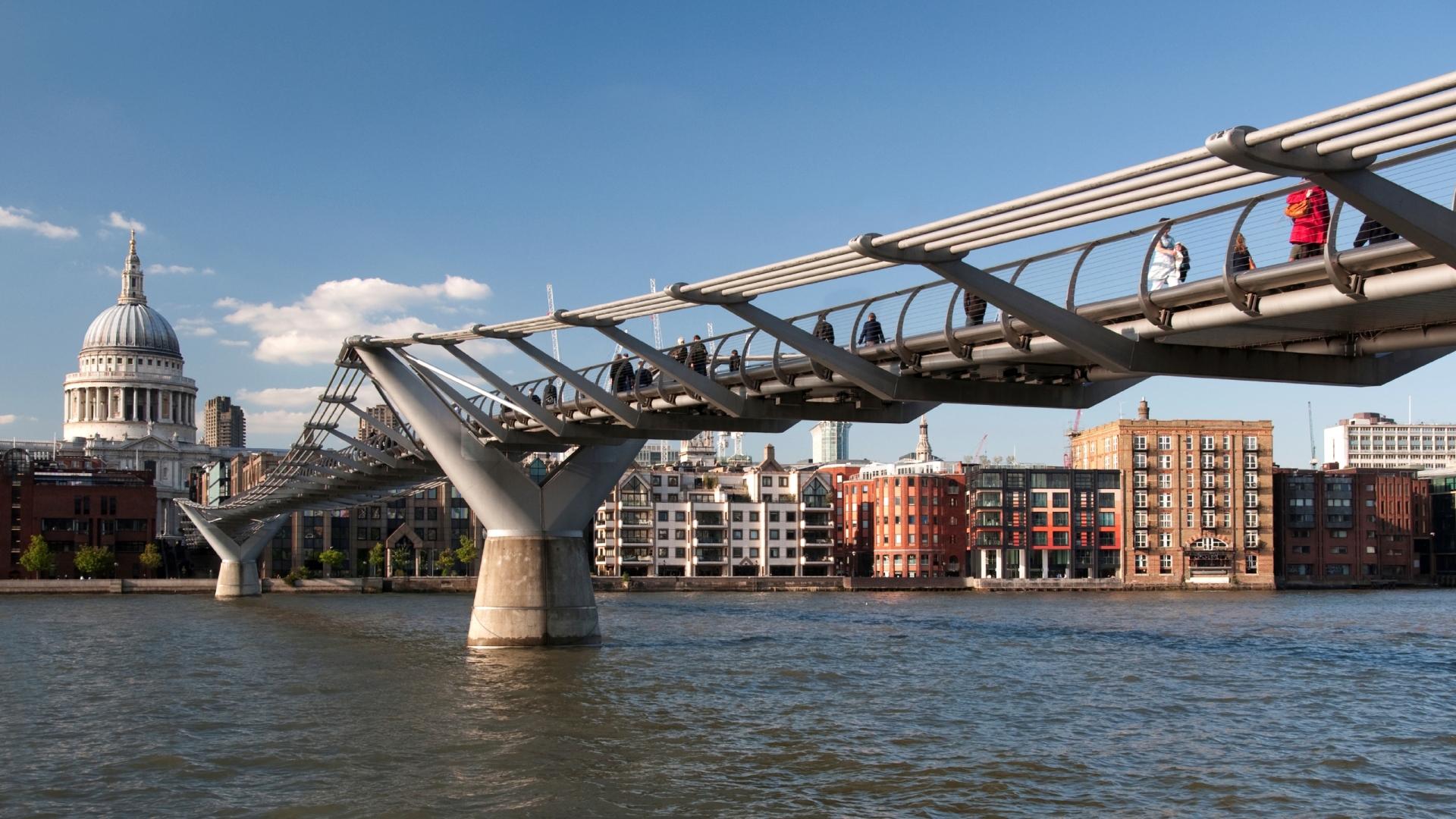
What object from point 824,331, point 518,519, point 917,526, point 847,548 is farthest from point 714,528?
point 824,331

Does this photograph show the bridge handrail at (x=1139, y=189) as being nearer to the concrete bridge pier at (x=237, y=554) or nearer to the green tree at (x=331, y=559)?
the concrete bridge pier at (x=237, y=554)

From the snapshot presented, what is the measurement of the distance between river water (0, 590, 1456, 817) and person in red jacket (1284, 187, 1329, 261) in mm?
7211

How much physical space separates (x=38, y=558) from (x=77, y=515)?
9284 mm

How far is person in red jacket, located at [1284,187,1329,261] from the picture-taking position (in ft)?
55.7

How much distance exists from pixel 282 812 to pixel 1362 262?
14943 mm

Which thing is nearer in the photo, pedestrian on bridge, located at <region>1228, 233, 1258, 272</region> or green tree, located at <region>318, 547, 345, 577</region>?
pedestrian on bridge, located at <region>1228, 233, 1258, 272</region>

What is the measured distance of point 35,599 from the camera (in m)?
90.1

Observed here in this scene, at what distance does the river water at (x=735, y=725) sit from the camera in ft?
64.3

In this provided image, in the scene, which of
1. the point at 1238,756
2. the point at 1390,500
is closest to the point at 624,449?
the point at 1238,756

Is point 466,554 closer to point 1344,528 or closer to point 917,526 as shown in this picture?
point 917,526

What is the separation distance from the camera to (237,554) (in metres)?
95.2

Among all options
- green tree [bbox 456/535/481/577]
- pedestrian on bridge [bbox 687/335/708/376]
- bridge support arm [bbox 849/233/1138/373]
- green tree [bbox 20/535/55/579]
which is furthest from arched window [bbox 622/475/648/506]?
bridge support arm [bbox 849/233/1138/373]

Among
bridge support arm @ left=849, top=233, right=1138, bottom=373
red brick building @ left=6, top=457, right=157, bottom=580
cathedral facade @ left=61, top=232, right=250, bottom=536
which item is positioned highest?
cathedral facade @ left=61, top=232, right=250, bottom=536

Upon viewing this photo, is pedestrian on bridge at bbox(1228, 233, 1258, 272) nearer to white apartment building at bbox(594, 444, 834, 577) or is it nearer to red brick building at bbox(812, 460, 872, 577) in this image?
white apartment building at bbox(594, 444, 834, 577)
